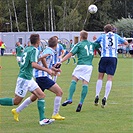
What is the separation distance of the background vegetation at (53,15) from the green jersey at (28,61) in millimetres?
55172

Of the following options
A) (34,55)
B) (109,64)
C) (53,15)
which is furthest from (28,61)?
(53,15)

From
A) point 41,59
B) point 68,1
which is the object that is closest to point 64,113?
point 41,59

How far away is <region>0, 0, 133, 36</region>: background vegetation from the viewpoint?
6581cm

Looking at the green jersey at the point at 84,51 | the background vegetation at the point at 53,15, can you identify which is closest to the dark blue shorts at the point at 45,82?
the green jersey at the point at 84,51

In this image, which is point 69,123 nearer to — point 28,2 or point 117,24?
point 117,24

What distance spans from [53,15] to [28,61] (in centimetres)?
5959

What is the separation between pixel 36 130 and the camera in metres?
8.45

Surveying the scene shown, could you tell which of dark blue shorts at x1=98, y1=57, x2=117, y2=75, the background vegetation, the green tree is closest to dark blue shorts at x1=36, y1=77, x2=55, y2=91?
dark blue shorts at x1=98, y1=57, x2=117, y2=75

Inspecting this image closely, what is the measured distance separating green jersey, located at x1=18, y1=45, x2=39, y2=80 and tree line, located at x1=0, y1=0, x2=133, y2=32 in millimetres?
55177

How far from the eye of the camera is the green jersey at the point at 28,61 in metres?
8.66

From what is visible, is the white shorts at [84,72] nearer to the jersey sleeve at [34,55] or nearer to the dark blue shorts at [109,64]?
the dark blue shorts at [109,64]

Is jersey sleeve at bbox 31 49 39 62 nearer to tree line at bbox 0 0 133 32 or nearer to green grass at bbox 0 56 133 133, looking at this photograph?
green grass at bbox 0 56 133 133

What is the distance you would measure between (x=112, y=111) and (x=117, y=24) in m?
51.4

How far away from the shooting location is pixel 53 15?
6788cm
